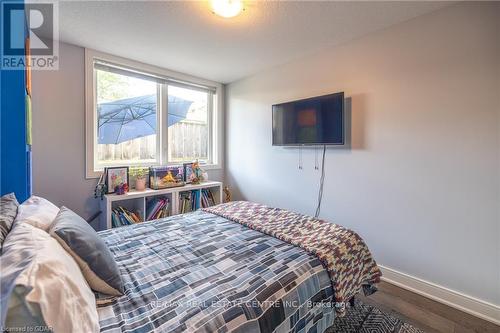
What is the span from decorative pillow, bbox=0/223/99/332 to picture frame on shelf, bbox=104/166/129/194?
5.94ft

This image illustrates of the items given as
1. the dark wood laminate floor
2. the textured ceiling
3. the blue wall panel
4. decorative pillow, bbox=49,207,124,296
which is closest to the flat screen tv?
the textured ceiling

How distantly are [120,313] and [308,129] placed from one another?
231cm

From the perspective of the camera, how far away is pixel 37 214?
46.4 inches

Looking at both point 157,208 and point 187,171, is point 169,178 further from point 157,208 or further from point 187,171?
point 157,208

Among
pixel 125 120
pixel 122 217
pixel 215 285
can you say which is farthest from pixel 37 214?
pixel 125 120

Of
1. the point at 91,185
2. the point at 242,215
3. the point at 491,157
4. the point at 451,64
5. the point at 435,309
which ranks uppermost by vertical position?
the point at 451,64

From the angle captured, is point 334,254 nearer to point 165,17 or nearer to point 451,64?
point 451,64

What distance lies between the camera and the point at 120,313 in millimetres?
919

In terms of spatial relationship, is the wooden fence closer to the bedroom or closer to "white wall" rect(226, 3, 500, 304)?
the bedroom

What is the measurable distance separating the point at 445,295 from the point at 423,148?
3.99 feet

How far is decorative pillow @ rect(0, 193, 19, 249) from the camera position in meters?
0.94

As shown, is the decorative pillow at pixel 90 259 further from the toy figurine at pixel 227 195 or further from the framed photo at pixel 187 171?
the toy figurine at pixel 227 195

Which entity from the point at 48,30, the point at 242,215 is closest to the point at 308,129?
the point at 242,215

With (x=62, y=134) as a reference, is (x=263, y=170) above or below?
below
